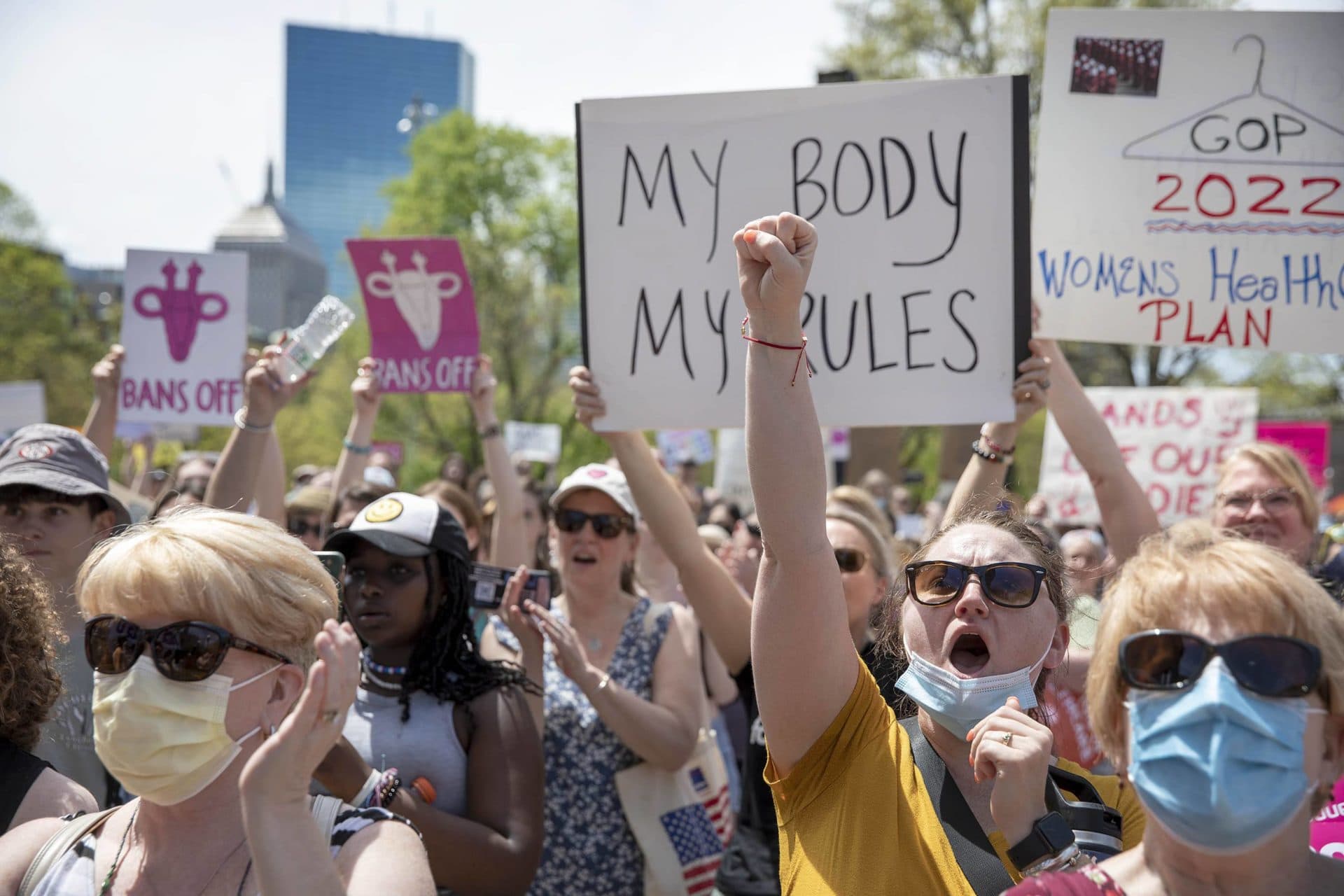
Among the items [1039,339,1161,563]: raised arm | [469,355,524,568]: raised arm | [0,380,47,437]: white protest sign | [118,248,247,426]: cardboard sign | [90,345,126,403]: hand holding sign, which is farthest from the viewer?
[0,380,47,437]: white protest sign

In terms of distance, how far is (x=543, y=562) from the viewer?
5945 millimetres

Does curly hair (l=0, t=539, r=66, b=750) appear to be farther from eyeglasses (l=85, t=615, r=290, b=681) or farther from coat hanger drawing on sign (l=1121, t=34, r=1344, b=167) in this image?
coat hanger drawing on sign (l=1121, t=34, r=1344, b=167)

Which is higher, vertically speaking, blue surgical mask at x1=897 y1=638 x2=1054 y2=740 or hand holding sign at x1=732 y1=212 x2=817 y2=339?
hand holding sign at x1=732 y1=212 x2=817 y2=339

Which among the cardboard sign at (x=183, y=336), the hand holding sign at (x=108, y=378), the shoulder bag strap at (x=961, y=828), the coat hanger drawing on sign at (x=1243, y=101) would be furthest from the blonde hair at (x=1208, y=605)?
the cardboard sign at (x=183, y=336)

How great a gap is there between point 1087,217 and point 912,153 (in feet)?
2.89

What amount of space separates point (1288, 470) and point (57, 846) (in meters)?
3.72

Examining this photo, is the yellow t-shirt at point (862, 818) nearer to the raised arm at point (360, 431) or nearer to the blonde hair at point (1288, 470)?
the blonde hair at point (1288, 470)

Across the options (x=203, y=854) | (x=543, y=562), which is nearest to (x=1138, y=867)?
(x=203, y=854)

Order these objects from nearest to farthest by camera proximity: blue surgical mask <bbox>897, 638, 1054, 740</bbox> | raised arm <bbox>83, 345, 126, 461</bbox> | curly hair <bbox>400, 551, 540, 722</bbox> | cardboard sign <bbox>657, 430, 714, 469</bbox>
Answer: blue surgical mask <bbox>897, 638, 1054, 740</bbox> → curly hair <bbox>400, 551, 540, 722</bbox> → raised arm <bbox>83, 345, 126, 461</bbox> → cardboard sign <bbox>657, 430, 714, 469</bbox>

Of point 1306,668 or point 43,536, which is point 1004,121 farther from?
point 43,536

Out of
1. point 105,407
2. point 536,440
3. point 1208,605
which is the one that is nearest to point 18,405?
point 105,407

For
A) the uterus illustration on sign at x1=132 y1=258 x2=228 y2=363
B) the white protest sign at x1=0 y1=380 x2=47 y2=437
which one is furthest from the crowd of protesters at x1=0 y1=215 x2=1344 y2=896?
the white protest sign at x1=0 y1=380 x2=47 y2=437

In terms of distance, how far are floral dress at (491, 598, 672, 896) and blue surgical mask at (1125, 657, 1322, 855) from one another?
2.43 meters

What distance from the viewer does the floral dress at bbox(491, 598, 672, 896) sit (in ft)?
12.4
